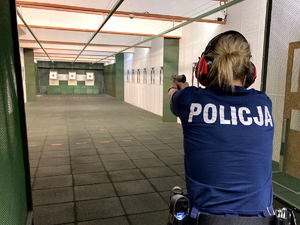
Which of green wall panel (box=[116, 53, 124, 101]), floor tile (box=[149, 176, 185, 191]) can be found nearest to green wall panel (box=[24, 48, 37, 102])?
green wall panel (box=[116, 53, 124, 101])

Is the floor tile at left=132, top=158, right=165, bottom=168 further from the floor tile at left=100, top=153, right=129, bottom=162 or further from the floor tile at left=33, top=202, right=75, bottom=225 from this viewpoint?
the floor tile at left=33, top=202, right=75, bottom=225

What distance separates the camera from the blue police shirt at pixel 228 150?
1166 mm

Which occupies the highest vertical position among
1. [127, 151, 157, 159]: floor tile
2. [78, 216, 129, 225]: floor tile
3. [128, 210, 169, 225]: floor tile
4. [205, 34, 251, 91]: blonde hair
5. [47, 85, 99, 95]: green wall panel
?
[205, 34, 251, 91]: blonde hair

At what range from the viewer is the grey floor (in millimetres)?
3189

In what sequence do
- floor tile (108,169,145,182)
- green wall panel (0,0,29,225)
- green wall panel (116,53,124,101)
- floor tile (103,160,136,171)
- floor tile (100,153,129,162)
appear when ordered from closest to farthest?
1. green wall panel (0,0,29,225)
2. floor tile (108,169,145,182)
3. floor tile (103,160,136,171)
4. floor tile (100,153,129,162)
5. green wall panel (116,53,124,101)

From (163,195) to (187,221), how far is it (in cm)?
256

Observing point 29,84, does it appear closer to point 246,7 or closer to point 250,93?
point 246,7

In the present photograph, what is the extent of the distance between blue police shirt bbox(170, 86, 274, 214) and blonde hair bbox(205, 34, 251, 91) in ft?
0.24

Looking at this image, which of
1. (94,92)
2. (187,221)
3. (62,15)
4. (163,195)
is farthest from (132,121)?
(94,92)

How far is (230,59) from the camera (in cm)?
120

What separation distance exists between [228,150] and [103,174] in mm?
3659

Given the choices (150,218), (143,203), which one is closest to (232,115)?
(150,218)

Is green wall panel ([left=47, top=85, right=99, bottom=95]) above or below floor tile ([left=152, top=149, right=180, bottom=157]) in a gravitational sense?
above

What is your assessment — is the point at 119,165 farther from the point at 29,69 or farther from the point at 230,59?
the point at 29,69
